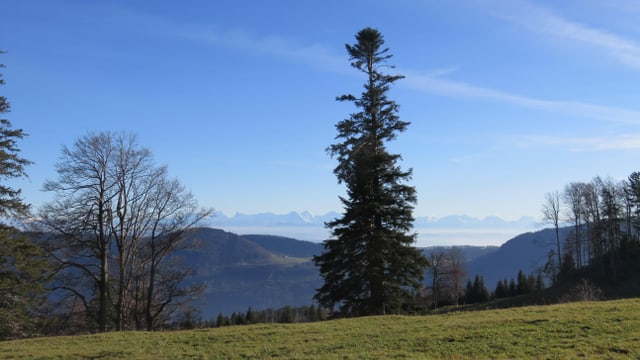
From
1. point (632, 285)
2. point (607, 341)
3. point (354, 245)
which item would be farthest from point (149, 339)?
point (632, 285)

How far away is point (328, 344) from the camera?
52.1ft

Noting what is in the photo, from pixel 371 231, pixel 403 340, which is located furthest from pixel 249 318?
pixel 403 340

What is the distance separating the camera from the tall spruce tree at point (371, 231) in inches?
1028

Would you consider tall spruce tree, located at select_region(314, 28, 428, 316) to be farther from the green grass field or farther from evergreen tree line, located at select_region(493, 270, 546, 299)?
evergreen tree line, located at select_region(493, 270, 546, 299)

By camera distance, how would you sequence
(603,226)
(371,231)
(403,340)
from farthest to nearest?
(603,226) < (371,231) < (403,340)

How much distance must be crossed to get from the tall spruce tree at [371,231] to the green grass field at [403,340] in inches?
200

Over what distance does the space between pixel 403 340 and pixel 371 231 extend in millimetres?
11171

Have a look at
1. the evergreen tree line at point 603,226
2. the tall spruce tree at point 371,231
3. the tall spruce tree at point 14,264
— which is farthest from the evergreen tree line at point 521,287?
the tall spruce tree at point 14,264

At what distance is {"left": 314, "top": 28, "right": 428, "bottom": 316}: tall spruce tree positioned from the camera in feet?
85.7

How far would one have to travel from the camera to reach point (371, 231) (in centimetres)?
2658

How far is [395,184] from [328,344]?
1329cm

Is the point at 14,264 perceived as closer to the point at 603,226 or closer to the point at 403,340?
the point at 403,340

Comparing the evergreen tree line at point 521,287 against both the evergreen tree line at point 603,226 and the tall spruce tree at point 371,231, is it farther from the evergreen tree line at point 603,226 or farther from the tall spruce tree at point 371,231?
the tall spruce tree at point 371,231

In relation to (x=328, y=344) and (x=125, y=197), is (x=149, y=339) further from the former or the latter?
(x=125, y=197)
